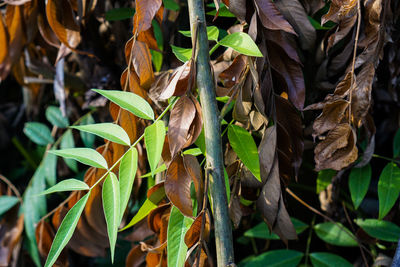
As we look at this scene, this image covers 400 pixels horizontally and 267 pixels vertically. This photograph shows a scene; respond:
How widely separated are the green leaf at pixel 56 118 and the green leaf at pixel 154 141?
23.6 inches

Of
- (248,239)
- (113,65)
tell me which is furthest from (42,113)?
(248,239)

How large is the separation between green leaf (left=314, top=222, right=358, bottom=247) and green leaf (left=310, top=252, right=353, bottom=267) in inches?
1.1

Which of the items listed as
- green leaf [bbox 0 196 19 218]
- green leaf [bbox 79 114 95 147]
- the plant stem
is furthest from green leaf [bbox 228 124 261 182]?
green leaf [bbox 0 196 19 218]

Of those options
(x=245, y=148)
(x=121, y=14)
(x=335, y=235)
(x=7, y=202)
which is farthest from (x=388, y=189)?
(x=7, y=202)

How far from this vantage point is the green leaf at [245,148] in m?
0.47

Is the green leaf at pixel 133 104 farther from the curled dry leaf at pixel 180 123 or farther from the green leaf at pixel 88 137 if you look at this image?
the green leaf at pixel 88 137

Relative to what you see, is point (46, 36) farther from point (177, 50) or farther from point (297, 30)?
point (297, 30)

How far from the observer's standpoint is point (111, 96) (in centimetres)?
44

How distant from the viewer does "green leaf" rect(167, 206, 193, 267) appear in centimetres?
43

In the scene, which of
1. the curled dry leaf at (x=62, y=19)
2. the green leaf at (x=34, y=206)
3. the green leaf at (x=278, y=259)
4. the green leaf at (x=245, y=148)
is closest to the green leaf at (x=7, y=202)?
the green leaf at (x=34, y=206)

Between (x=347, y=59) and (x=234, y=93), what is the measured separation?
241 mm

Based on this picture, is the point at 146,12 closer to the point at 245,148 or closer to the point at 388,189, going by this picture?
the point at 245,148

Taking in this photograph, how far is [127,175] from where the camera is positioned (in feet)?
1.40

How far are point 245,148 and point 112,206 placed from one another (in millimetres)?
166
